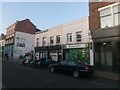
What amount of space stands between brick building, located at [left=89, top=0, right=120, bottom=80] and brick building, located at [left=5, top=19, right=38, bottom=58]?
35038mm

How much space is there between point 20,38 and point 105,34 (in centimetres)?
3840

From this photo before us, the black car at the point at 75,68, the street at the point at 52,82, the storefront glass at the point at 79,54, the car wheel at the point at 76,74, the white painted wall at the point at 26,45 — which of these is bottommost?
the street at the point at 52,82

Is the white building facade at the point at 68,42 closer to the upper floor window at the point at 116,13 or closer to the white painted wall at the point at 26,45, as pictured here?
the upper floor window at the point at 116,13

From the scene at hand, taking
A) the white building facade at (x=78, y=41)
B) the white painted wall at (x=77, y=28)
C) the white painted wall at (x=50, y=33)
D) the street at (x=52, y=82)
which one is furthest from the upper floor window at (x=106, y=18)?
the white painted wall at (x=50, y=33)

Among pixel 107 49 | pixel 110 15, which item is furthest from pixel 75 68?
pixel 110 15

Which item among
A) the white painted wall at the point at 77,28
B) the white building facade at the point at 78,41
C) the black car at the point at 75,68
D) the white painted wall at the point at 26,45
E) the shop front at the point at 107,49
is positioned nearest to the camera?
the black car at the point at 75,68

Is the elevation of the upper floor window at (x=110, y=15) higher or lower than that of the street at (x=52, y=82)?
higher

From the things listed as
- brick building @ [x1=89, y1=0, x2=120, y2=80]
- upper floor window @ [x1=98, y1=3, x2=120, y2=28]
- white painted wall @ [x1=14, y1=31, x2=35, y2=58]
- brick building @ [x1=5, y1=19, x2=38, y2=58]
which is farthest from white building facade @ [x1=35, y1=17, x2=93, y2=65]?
brick building @ [x1=5, y1=19, x2=38, y2=58]

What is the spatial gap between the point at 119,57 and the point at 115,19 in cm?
383

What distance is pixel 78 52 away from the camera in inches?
965

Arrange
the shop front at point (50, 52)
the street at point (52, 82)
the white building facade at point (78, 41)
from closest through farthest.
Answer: the street at point (52, 82), the white building facade at point (78, 41), the shop front at point (50, 52)

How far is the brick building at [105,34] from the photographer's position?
Result: 1861 cm

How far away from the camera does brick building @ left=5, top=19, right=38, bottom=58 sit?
5353 cm

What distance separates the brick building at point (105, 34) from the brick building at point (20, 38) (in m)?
35.0
